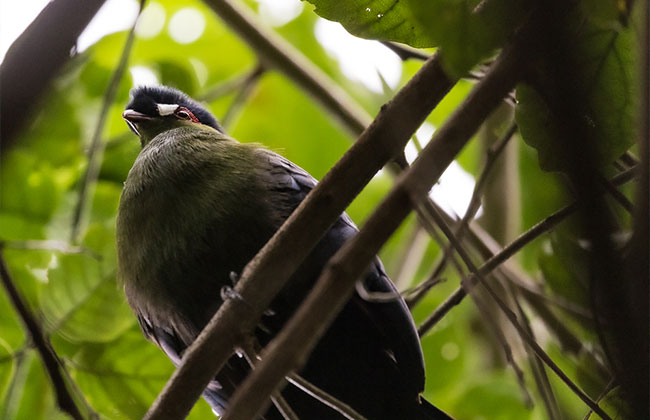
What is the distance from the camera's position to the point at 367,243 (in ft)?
5.22

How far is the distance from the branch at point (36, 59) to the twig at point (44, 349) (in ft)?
4.01

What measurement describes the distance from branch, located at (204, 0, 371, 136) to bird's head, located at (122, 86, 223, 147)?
50 cm

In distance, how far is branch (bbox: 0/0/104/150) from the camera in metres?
0.86

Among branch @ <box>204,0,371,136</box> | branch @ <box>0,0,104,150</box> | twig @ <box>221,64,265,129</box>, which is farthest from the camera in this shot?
twig @ <box>221,64,265,129</box>

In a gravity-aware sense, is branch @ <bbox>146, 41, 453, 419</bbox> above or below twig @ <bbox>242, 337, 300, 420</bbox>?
above

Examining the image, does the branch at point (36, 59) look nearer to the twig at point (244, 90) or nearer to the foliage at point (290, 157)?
the foliage at point (290, 157)

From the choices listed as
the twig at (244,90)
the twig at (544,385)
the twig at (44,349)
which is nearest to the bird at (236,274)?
the twig at (544,385)

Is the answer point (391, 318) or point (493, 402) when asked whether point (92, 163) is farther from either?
point (493, 402)

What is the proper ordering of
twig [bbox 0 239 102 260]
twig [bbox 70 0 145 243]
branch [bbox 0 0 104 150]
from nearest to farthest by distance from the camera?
branch [bbox 0 0 104 150], twig [bbox 0 239 102 260], twig [bbox 70 0 145 243]

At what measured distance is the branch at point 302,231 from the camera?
1.81m

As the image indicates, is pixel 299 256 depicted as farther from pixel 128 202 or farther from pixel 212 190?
pixel 128 202

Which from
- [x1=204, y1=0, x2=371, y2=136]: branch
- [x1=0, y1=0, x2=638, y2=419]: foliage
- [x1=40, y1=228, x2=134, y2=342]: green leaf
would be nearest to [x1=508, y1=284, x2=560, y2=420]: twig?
[x1=0, y1=0, x2=638, y2=419]: foliage

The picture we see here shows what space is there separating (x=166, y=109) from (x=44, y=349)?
4.87 ft

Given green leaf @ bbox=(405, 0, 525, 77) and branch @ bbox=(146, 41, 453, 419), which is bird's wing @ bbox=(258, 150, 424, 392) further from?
green leaf @ bbox=(405, 0, 525, 77)
